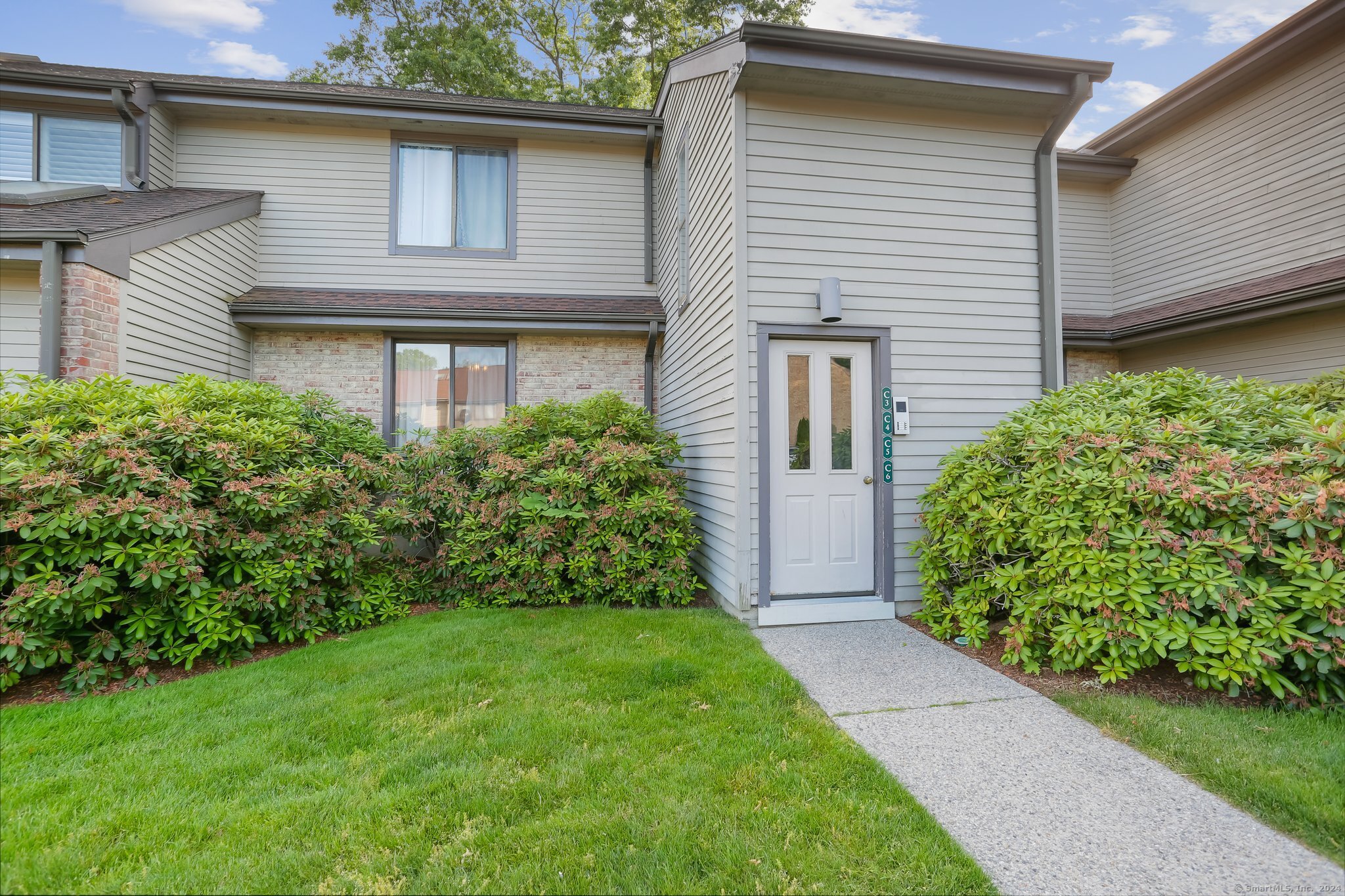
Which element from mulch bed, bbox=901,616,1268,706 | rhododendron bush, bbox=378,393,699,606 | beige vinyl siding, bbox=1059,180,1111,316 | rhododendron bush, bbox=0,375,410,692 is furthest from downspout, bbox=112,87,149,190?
beige vinyl siding, bbox=1059,180,1111,316

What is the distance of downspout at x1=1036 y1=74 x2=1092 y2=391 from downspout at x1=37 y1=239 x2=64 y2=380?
800 cm

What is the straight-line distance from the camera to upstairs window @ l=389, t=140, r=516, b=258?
7.35 meters

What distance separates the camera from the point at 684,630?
14.0ft

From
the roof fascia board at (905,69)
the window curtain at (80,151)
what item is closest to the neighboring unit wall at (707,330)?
the roof fascia board at (905,69)

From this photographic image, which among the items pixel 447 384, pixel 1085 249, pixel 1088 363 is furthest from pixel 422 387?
pixel 1085 249

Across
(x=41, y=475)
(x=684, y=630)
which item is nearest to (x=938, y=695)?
(x=684, y=630)

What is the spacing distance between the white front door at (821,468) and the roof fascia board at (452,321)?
9.60ft

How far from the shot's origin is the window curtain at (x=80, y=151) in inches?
258

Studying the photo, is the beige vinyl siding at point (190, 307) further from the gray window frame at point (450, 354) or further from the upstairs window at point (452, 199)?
the upstairs window at point (452, 199)

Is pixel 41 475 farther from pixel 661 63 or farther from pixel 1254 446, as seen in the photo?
pixel 661 63

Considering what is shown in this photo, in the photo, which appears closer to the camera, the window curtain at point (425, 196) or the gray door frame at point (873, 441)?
the gray door frame at point (873, 441)

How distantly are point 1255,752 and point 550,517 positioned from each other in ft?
14.5

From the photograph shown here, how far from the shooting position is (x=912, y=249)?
4.87 meters

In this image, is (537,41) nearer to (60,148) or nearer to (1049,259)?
(60,148)
